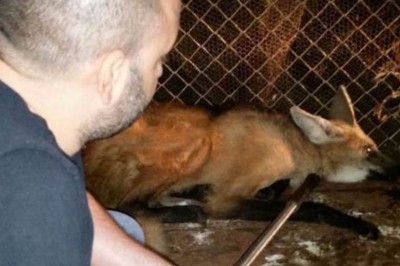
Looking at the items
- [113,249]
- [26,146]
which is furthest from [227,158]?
[26,146]

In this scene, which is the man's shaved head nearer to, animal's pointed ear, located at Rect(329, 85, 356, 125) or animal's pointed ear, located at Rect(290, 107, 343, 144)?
animal's pointed ear, located at Rect(290, 107, 343, 144)

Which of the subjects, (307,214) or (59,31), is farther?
(307,214)

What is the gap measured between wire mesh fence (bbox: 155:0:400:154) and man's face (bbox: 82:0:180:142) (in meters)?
3.60

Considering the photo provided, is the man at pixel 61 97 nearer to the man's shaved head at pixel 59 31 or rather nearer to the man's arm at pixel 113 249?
the man's shaved head at pixel 59 31

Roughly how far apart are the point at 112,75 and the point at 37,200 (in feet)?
1.16

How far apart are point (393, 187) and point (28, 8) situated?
11.2 feet

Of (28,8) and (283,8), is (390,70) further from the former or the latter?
(28,8)

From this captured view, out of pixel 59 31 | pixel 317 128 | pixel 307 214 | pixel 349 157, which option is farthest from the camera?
pixel 349 157

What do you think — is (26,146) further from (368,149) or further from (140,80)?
(368,149)

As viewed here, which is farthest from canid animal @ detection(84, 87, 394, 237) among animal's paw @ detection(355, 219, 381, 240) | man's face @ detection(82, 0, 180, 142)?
man's face @ detection(82, 0, 180, 142)

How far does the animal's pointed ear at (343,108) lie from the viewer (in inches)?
174

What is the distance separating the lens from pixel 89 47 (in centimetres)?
138

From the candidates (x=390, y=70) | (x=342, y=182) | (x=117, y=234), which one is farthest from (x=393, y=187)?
(x=117, y=234)

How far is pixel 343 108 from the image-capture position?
4.45 m
